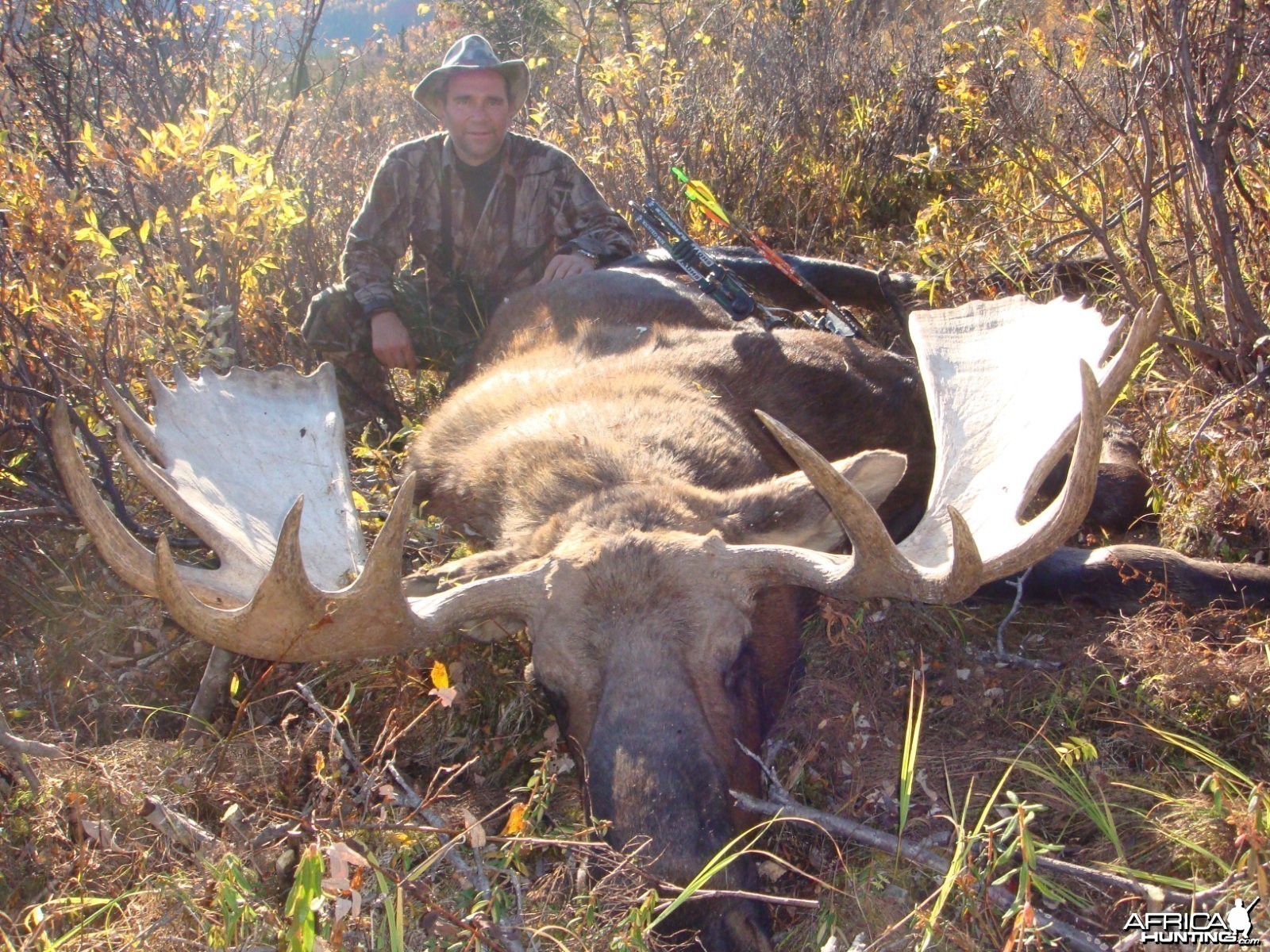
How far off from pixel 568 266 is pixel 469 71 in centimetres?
129

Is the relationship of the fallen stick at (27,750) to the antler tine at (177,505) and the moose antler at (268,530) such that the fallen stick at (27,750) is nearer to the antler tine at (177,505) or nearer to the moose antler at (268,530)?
the moose antler at (268,530)

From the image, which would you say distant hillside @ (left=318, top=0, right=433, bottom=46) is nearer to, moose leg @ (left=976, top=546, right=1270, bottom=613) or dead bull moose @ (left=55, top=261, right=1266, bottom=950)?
dead bull moose @ (left=55, top=261, right=1266, bottom=950)

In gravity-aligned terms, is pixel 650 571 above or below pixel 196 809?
above

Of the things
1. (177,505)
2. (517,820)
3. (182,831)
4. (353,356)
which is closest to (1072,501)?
(517,820)

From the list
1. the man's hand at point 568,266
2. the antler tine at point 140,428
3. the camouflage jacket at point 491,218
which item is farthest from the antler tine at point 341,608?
the camouflage jacket at point 491,218

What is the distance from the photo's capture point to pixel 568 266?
521cm

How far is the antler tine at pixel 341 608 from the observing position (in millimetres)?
2375

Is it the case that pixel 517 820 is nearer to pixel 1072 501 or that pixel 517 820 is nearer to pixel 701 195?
pixel 1072 501

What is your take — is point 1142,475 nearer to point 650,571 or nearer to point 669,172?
point 650,571

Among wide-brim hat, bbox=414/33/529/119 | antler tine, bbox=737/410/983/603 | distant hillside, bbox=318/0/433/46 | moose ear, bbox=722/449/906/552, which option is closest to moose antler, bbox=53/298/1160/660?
antler tine, bbox=737/410/983/603

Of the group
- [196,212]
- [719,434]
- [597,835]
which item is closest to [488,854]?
[597,835]

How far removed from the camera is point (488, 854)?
7.72 ft

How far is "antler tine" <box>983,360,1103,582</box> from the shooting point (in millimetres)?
2234

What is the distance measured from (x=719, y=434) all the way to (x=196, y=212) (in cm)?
239
